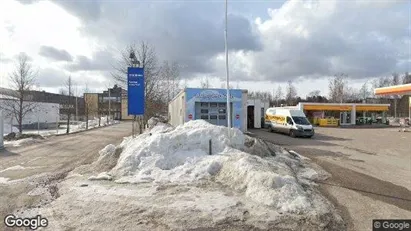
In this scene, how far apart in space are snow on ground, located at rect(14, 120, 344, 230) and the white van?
680 inches

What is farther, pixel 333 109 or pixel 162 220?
pixel 333 109

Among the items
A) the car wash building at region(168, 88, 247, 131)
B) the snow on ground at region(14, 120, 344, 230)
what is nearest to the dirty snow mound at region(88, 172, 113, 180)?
the snow on ground at region(14, 120, 344, 230)

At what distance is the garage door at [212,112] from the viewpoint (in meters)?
27.8

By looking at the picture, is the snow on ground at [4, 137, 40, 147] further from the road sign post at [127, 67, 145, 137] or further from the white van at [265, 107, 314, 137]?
the white van at [265, 107, 314, 137]

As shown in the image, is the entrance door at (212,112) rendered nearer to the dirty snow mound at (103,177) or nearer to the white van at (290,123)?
the white van at (290,123)

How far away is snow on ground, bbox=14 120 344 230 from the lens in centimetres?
674

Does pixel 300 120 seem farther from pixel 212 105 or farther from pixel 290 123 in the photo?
pixel 212 105

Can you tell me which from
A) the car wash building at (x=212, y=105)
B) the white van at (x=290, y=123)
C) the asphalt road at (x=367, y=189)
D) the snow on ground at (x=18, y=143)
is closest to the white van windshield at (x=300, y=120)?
the white van at (x=290, y=123)

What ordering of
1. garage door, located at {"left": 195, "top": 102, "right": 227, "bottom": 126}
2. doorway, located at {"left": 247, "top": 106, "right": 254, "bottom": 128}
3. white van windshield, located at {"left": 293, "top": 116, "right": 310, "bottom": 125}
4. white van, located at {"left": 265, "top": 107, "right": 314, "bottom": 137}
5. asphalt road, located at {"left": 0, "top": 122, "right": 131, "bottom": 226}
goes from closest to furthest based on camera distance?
1. asphalt road, located at {"left": 0, "top": 122, "right": 131, "bottom": 226}
2. garage door, located at {"left": 195, "top": 102, "right": 227, "bottom": 126}
3. white van, located at {"left": 265, "top": 107, "right": 314, "bottom": 137}
4. white van windshield, located at {"left": 293, "top": 116, "right": 310, "bottom": 125}
5. doorway, located at {"left": 247, "top": 106, "right": 254, "bottom": 128}

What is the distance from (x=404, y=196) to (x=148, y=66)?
23.9m

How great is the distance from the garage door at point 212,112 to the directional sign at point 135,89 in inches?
450

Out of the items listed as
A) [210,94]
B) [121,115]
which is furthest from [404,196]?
[121,115]

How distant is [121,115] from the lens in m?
97.1

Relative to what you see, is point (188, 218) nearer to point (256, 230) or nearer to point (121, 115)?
point (256, 230)
